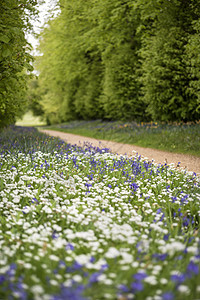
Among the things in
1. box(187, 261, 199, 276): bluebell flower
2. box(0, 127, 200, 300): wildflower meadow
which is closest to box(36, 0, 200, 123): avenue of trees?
box(0, 127, 200, 300): wildflower meadow

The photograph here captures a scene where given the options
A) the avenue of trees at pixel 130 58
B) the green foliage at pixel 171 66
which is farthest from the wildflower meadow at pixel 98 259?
the green foliage at pixel 171 66

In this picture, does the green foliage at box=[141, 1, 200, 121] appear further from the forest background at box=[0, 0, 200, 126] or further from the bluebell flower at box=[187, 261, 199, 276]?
the bluebell flower at box=[187, 261, 199, 276]

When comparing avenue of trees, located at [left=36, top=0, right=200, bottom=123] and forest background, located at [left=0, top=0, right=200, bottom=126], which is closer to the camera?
forest background, located at [left=0, top=0, right=200, bottom=126]

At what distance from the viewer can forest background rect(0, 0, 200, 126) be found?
6410mm

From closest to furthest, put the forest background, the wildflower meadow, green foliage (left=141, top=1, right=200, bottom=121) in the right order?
the wildflower meadow < the forest background < green foliage (left=141, top=1, right=200, bottom=121)

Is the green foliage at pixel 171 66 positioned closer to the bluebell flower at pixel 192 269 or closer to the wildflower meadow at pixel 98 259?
the wildflower meadow at pixel 98 259

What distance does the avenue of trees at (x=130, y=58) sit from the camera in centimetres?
1369

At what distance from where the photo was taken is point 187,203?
4.35 metres

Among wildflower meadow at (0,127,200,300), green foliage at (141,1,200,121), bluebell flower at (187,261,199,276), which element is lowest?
wildflower meadow at (0,127,200,300)

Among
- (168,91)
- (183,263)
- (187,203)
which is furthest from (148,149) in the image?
(183,263)

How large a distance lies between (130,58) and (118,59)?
→ 0.95 meters

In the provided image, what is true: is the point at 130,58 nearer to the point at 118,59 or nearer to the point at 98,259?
the point at 118,59

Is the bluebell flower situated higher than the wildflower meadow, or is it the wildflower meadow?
the bluebell flower

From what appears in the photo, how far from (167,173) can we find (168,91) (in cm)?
844
